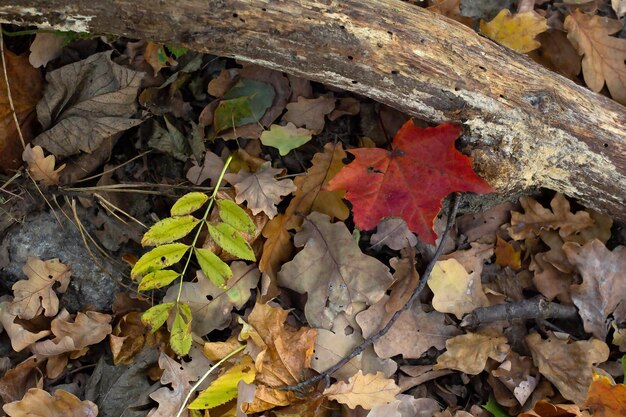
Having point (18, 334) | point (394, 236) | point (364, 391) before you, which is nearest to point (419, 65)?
point (394, 236)

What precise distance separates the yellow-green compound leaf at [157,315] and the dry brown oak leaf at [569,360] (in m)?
1.52

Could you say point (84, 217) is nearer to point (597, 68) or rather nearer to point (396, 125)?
point (396, 125)

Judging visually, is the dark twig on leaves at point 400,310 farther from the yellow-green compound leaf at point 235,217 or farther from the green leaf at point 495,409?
the yellow-green compound leaf at point 235,217

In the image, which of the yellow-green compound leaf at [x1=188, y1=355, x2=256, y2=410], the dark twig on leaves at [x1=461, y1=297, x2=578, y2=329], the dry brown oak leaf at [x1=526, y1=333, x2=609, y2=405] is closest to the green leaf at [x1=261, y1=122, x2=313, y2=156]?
the yellow-green compound leaf at [x1=188, y1=355, x2=256, y2=410]

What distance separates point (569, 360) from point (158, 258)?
1726 mm

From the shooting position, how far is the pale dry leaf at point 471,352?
2.33 metres

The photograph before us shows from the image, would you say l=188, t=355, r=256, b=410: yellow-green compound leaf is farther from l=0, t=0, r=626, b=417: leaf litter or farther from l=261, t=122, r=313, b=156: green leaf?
l=261, t=122, r=313, b=156: green leaf

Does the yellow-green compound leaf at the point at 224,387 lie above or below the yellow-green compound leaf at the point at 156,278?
below

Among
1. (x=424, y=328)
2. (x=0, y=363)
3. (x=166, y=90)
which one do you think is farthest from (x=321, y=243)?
(x=0, y=363)

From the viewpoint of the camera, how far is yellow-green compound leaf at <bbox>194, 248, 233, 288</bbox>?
2068 mm

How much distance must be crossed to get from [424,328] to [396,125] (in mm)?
903

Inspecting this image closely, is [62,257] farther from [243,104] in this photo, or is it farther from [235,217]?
[243,104]

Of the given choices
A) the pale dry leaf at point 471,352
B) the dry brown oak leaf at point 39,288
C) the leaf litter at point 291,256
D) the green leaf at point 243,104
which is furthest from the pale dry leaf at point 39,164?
the pale dry leaf at point 471,352

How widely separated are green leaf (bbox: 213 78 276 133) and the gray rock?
783 mm
